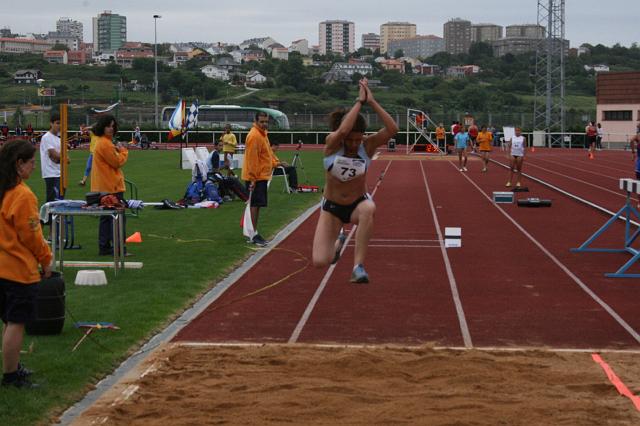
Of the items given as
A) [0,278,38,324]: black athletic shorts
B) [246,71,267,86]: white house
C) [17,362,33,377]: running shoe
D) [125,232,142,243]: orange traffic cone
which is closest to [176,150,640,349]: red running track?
[17,362,33,377]: running shoe

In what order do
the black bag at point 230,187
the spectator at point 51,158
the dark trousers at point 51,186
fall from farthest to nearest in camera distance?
the black bag at point 230,187, the dark trousers at point 51,186, the spectator at point 51,158

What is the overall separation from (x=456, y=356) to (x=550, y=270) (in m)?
5.09

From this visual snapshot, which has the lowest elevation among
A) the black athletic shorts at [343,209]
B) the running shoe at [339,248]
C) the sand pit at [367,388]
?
the sand pit at [367,388]

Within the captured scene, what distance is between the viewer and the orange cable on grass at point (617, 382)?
6809mm

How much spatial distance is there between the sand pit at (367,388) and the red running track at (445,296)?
2.24 ft

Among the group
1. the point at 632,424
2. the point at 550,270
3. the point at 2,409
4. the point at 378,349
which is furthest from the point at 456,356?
the point at 550,270

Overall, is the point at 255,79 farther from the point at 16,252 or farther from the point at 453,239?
the point at 16,252

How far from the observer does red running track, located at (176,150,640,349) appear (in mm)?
8945

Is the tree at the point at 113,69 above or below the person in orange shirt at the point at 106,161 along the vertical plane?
above

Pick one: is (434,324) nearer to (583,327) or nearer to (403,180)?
(583,327)

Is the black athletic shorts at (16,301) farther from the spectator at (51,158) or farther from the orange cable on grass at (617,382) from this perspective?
the spectator at (51,158)

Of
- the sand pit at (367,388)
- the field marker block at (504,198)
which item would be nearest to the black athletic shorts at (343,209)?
the sand pit at (367,388)

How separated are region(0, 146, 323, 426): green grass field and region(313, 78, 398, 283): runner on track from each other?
1.74m

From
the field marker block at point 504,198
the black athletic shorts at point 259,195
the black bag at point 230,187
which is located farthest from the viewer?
the field marker block at point 504,198
